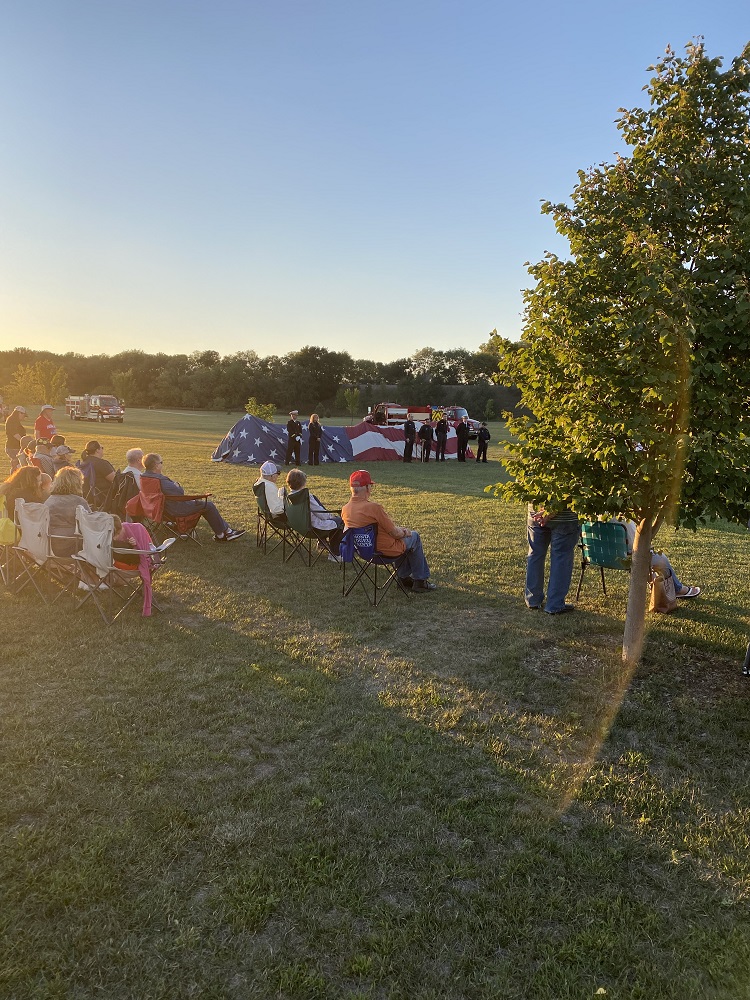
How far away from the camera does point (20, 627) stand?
6.10 m

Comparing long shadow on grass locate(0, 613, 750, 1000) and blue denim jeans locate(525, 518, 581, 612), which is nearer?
long shadow on grass locate(0, 613, 750, 1000)

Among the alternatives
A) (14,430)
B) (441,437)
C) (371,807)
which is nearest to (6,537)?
(371,807)

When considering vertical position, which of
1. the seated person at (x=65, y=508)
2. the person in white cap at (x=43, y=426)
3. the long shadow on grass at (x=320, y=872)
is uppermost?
the person in white cap at (x=43, y=426)

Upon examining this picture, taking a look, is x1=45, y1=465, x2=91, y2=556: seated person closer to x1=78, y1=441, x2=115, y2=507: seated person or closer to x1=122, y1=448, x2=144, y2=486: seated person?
x1=122, y1=448, x2=144, y2=486: seated person

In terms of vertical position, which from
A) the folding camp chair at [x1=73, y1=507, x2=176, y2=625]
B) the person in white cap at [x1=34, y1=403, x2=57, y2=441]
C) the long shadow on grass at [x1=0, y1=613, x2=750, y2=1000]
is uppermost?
the person in white cap at [x1=34, y1=403, x2=57, y2=441]

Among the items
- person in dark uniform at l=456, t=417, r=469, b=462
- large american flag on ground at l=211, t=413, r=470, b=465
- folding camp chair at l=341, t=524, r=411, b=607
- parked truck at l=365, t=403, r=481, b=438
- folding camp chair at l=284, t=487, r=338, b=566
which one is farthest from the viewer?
parked truck at l=365, t=403, r=481, b=438

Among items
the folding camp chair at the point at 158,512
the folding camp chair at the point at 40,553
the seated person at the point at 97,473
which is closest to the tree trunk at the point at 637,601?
the folding camp chair at the point at 40,553

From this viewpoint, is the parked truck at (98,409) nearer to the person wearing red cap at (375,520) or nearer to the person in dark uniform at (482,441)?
the person in dark uniform at (482,441)

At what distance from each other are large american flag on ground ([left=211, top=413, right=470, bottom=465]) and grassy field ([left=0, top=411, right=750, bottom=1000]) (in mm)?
15774

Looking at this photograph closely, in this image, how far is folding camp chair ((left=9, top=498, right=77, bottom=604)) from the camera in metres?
6.43

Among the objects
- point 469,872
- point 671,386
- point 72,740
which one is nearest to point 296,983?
point 469,872

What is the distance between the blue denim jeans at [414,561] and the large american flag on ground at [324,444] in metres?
14.3

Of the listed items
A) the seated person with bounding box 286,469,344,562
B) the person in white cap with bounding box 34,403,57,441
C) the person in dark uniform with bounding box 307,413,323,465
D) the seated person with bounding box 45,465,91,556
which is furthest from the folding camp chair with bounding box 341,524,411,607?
the person in dark uniform with bounding box 307,413,323,465

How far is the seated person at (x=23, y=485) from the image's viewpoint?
7.39m
